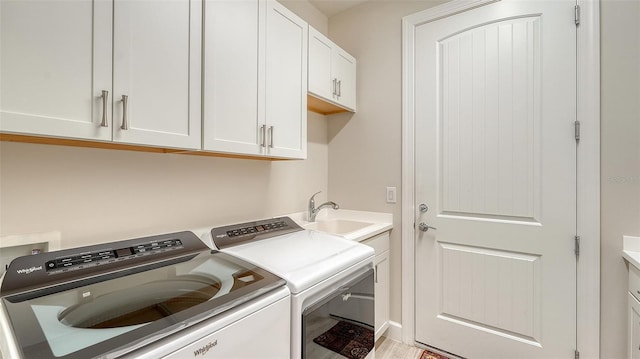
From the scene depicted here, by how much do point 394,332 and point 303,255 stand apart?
4.49 ft

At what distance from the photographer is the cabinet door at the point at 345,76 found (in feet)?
6.76

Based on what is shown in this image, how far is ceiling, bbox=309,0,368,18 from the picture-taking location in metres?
2.26

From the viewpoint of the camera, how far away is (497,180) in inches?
69.9

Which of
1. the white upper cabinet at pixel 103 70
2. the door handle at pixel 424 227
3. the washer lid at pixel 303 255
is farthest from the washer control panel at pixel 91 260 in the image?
the door handle at pixel 424 227

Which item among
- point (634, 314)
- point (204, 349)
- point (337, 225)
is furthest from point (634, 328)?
point (204, 349)

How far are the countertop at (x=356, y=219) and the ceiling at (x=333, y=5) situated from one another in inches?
67.4

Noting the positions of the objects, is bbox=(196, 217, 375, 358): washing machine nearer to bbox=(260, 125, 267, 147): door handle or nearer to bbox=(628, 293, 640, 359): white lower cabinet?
bbox=(260, 125, 267, 147): door handle

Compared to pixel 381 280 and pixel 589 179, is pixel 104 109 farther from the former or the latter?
pixel 589 179

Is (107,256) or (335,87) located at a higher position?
(335,87)

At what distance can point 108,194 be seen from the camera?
1190 mm

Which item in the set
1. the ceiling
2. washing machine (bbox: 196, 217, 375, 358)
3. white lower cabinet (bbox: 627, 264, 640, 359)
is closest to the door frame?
white lower cabinet (bbox: 627, 264, 640, 359)

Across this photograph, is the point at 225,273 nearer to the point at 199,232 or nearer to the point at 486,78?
the point at 199,232

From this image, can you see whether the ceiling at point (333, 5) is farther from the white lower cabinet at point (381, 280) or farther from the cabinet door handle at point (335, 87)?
the white lower cabinet at point (381, 280)

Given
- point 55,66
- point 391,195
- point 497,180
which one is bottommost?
point 391,195
